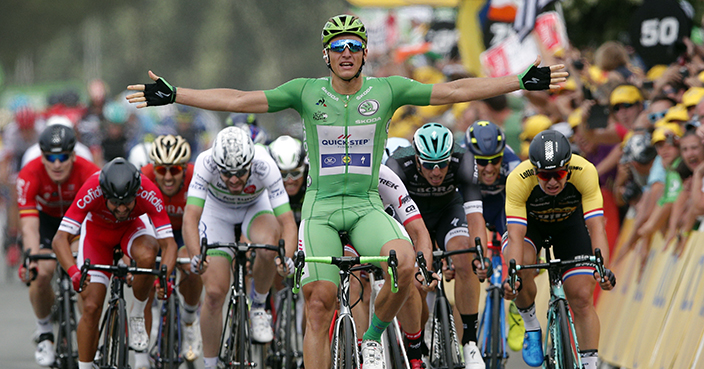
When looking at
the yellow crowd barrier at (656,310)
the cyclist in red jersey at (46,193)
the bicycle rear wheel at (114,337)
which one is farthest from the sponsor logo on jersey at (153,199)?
the yellow crowd barrier at (656,310)

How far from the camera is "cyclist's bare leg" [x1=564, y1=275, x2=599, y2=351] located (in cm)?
773

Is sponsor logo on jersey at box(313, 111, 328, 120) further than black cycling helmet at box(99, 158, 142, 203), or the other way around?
black cycling helmet at box(99, 158, 142, 203)

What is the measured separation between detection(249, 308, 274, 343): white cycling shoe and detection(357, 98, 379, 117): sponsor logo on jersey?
2993 mm

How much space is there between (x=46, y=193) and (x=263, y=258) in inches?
87.4

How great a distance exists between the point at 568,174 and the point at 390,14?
24906 millimetres

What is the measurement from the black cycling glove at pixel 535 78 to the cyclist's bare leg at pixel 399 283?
49.7 inches

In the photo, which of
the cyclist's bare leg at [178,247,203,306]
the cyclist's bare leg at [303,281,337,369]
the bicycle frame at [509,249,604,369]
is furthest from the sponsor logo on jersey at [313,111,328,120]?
the cyclist's bare leg at [178,247,203,306]

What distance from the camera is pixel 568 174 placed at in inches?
311

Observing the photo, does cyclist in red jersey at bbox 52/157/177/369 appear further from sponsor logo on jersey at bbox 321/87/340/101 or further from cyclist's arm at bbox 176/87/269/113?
sponsor logo on jersey at bbox 321/87/340/101

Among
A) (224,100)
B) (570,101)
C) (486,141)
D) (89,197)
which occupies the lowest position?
(89,197)

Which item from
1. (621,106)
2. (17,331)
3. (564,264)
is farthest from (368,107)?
(17,331)

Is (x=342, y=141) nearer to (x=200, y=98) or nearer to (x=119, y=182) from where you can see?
(x=200, y=98)

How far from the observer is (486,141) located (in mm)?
9438

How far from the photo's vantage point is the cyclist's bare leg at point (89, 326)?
28.1ft
